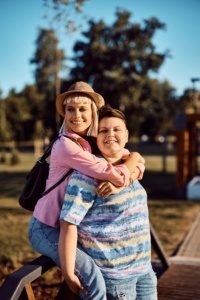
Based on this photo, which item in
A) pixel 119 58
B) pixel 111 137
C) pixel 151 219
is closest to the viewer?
pixel 111 137

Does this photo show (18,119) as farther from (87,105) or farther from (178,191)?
(87,105)

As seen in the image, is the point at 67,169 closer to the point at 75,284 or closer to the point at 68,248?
the point at 68,248

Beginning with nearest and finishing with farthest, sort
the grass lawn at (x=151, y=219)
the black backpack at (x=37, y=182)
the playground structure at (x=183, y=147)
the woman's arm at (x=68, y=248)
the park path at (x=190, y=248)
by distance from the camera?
the woman's arm at (x=68, y=248)
the black backpack at (x=37, y=182)
the park path at (x=190, y=248)
the grass lawn at (x=151, y=219)
the playground structure at (x=183, y=147)

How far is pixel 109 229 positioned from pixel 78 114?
67cm

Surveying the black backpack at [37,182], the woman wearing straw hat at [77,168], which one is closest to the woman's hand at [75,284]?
the woman wearing straw hat at [77,168]

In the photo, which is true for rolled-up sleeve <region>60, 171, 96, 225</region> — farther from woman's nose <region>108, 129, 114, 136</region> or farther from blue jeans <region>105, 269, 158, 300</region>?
blue jeans <region>105, 269, 158, 300</region>

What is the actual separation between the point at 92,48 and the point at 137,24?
378 centimetres

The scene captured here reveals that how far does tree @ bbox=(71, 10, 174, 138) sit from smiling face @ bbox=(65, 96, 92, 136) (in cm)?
2388

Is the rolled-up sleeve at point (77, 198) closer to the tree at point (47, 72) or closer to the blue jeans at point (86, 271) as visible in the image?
the blue jeans at point (86, 271)

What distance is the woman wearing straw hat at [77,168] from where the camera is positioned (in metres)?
2.00

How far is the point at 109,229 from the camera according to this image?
6.62 feet

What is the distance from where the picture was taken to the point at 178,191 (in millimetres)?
12117

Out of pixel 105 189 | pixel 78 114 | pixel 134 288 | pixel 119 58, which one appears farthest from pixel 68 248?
pixel 119 58

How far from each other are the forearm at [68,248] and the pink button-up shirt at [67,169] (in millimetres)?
207
